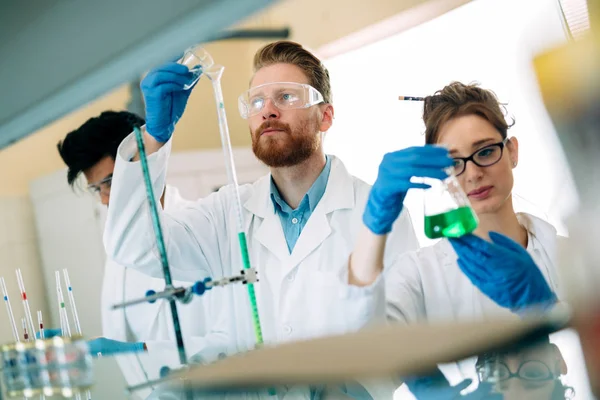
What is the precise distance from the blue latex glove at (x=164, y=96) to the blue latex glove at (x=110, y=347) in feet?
1.91

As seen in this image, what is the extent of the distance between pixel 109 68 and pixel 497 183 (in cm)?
74

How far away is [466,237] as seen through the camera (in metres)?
1.00

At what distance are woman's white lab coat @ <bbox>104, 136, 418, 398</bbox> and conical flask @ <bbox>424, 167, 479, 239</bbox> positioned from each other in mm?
200

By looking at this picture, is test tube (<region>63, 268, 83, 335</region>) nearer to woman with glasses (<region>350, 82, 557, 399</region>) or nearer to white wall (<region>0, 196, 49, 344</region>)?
white wall (<region>0, 196, 49, 344</region>)

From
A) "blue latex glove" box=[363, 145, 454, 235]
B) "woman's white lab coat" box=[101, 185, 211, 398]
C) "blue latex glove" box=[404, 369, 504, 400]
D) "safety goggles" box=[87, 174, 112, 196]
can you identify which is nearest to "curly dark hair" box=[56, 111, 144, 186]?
"safety goggles" box=[87, 174, 112, 196]

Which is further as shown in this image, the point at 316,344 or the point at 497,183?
the point at 497,183

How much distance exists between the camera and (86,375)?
1.23m

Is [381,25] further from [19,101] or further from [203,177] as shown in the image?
[203,177]

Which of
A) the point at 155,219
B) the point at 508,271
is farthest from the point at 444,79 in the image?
the point at 155,219

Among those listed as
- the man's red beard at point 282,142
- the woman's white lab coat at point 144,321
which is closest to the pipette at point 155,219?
the woman's white lab coat at point 144,321

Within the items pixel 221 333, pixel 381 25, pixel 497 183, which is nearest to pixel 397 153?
pixel 497 183

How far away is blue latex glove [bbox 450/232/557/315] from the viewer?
3.16 feet

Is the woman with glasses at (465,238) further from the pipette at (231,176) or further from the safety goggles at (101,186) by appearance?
the safety goggles at (101,186)

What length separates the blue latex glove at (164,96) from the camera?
4.23 ft
